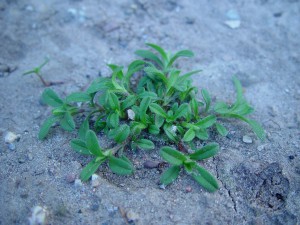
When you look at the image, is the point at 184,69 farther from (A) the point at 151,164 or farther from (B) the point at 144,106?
(A) the point at 151,164

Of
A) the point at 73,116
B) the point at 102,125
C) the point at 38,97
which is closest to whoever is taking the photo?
the point at 102,125

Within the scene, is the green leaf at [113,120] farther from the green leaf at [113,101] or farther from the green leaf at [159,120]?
the green leaf at [159,120]

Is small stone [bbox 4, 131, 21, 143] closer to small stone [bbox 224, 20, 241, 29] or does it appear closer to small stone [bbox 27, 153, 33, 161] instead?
small stone [bbox 27, 153, 33, 161]

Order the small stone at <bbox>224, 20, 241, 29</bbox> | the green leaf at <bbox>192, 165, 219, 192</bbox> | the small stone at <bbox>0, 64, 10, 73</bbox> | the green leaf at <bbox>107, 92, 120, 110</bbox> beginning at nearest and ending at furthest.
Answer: the green leaf at <bbox>192, 165, 219, 192</bbox> → the green leaf at <bbox>107, 92, 120, 110</bbox> → the small stone at <bbox>0, 64, 10, 73</bbox> → the small stone at <bbox>224, 20, 241, 29</bbox>

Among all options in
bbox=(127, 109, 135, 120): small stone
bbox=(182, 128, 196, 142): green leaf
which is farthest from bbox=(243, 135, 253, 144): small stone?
bbox=(127, 109, 135, 120): small stone

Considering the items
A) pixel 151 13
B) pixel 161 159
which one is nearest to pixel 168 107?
pixel 161 159

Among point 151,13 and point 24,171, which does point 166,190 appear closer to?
point 24,171
